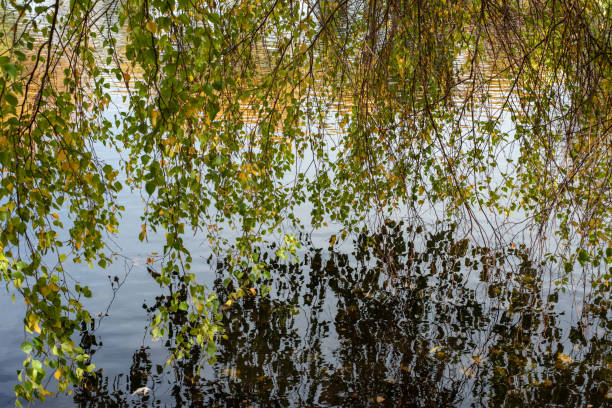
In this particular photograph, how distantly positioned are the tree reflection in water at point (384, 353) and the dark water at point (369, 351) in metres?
0.01

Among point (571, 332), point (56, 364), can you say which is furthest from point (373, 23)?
point (571, 332)

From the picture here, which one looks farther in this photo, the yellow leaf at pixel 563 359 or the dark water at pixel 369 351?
the yellow leaf at pixel 563 359

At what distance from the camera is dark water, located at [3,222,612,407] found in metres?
3.73

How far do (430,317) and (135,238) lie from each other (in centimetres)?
350

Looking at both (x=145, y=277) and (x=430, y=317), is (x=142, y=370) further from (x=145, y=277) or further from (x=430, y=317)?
(x=430, y=317)

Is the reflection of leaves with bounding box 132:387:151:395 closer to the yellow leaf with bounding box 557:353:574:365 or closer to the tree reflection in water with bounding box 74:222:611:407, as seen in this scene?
the tree reflection in water with bounding box 74:222:611:407

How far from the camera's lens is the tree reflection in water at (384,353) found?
147 inches

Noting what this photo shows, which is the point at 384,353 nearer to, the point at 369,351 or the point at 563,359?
the point at 369,351

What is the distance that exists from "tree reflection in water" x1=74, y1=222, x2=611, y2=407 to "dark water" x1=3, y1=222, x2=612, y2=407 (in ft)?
0.03

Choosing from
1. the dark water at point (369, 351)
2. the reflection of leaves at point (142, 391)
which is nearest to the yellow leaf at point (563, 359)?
the dark water at point (369, 351)

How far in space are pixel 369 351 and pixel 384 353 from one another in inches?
4.5

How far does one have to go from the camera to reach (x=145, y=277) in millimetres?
5688

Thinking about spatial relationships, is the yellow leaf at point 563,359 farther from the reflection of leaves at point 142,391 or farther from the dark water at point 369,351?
the reflection of leaves at point 142,391

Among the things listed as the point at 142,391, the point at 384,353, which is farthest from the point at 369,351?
the point at 142,391
